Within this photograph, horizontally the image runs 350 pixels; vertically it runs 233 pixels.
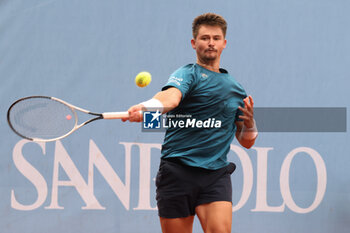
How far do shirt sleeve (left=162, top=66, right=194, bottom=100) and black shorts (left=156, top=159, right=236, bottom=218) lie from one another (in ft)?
1.32

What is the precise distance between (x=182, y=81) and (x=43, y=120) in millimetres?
750

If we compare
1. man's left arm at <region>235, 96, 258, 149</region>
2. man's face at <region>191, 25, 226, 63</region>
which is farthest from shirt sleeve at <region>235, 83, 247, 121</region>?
man's face at <region>191, 25, 226, 63</region>

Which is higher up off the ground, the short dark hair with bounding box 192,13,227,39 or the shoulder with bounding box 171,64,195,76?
the short dark hair with bounding box 192,13,227,39

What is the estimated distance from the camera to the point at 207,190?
2.46 m

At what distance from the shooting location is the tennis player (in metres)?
2.44

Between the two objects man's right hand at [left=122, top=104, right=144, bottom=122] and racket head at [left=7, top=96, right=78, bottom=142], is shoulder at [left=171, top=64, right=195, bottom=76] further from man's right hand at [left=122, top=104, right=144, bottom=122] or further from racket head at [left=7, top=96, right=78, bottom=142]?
racket head at [left=7, top=96, right=78, bottom=142]

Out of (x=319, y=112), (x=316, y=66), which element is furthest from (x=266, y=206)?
(x=316, y=66)

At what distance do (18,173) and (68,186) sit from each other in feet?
1.25

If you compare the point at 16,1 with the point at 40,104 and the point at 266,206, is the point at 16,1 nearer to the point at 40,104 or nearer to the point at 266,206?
the point at 40,104

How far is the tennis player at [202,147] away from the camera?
8.00 ft

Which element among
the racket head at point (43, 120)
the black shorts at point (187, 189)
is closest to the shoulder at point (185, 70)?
the black shorts at point (187, 189)

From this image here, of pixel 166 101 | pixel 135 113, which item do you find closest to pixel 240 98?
pixel 166 101

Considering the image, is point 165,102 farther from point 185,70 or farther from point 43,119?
point 43,119

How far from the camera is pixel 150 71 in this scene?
372 centimetres
